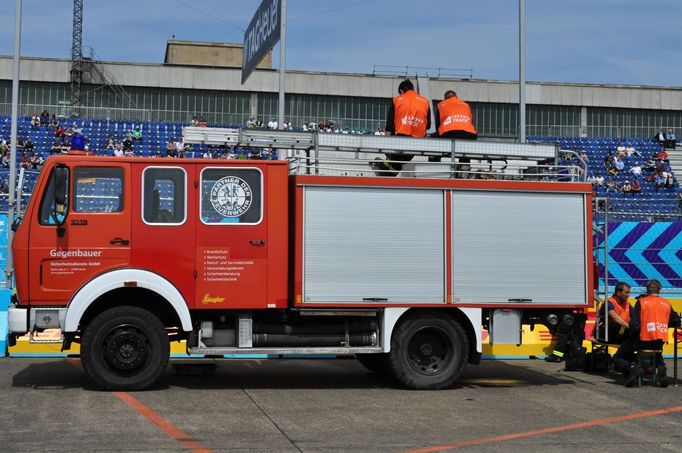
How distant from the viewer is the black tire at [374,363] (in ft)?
44.3

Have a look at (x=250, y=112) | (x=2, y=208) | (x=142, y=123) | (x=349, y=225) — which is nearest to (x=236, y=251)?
(x=349, y=225)

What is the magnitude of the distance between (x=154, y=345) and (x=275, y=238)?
1.95 meters

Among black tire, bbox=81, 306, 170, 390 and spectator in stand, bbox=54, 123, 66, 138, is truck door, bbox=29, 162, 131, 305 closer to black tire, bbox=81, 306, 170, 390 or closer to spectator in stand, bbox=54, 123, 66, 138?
black tire, bbox=81, 306, 170, 390

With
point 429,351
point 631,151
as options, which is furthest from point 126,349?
point 631,151

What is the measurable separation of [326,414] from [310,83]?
4354 centimetres

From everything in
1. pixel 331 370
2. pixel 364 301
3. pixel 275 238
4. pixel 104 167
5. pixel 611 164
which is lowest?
pixel 331 370

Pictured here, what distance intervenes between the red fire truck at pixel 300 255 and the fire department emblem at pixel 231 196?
0.04 feet

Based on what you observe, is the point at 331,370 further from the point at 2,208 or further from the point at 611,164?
the point at 611,164

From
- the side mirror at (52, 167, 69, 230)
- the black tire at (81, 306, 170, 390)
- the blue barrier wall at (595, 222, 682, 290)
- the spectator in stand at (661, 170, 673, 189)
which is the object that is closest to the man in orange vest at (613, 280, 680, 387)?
the black tire at (81, 306, 170, 390)

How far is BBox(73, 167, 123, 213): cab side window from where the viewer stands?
460 inches

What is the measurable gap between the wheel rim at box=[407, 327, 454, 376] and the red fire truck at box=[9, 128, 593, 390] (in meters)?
0.02

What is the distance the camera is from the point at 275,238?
39.4 feet

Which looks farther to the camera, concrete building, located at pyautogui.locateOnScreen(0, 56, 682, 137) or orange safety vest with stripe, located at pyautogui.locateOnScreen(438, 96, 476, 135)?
concrete building, located at pyautogui.locateOnScreen(0, 56, 682, 137)

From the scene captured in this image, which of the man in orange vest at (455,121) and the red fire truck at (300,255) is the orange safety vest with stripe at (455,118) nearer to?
the man in orange vest at (455,121)
